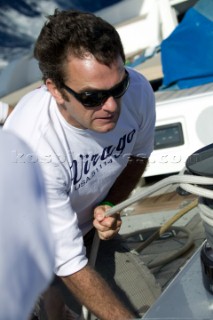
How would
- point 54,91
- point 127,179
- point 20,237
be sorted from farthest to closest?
point 127,179 → point 54,91 → point 20,237

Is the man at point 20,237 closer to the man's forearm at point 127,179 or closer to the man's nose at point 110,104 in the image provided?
the man's nose at point 110,104

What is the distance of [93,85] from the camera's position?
149 cm

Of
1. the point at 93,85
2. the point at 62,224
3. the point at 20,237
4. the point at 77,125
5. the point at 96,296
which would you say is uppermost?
the point at 20,237

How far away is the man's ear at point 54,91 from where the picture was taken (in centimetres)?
157

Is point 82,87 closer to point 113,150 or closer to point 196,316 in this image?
point 113,150

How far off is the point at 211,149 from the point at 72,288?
57 cm

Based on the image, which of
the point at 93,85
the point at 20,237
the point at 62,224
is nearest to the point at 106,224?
the point at 62,224

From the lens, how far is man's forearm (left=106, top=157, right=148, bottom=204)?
6.18 feet

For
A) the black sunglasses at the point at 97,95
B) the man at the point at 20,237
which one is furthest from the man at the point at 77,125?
the man at the point at 20,237

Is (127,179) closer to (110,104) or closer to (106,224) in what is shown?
(106,224)

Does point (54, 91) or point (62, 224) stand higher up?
point (54, 91)

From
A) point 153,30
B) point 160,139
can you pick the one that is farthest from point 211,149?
point 153,30

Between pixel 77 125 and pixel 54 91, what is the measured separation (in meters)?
0.10

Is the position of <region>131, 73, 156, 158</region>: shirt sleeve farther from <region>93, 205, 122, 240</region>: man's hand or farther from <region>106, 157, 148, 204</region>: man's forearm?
<region>93, 205, 122, 240</region>: man's hand
